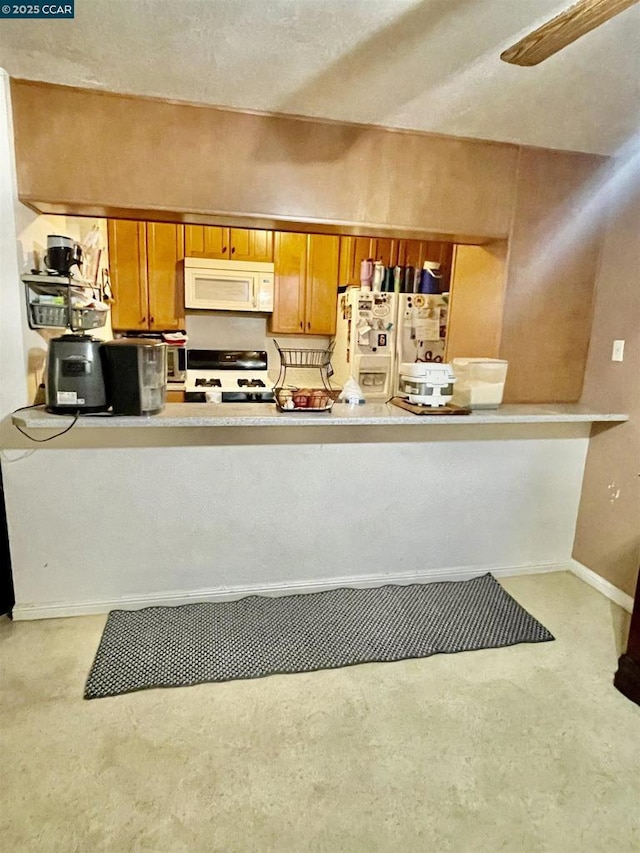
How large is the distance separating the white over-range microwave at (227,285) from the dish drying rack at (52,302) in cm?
175

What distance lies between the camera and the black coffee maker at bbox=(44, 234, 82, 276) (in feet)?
6.70

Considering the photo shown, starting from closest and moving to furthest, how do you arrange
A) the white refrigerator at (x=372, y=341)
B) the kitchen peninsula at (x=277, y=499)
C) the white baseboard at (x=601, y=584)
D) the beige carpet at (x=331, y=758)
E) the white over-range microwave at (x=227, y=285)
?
the beige carpet at (x=331, y=758) → the kitchen peninsula at (x=277, y=499) → the white baseboard at (x=601, y=584) → the white refrigerator at (x=372, y=341) → the white over-range microwave at (x=227, y=285)

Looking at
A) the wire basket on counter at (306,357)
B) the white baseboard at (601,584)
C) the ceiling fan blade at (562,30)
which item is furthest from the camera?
the wire basket on counter at (306,357)

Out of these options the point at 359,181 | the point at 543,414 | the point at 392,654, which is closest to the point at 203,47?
the point at 359,181

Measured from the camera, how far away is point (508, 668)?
209 centimetres

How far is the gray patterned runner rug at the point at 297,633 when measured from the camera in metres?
2.00

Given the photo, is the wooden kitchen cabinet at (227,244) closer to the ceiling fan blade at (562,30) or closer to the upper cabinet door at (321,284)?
the upper cabinet door at (321,284)

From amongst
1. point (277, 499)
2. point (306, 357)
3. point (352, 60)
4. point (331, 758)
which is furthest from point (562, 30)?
point (306, 357)

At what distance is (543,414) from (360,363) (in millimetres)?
1656

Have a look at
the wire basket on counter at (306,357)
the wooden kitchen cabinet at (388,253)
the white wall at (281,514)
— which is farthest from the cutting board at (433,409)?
the wire basket on counter at (306,357)

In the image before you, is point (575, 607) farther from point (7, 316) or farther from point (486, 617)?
point (7, 316)

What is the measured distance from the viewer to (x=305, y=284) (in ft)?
14.1

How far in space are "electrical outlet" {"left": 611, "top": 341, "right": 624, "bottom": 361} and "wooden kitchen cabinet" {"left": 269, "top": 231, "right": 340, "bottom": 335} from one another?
7.79ft

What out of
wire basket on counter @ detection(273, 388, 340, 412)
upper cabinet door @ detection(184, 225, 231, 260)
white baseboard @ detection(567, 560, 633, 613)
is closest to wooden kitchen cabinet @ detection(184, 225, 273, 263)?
upper cabinet door @ detection(184, 225, 231, 260)
